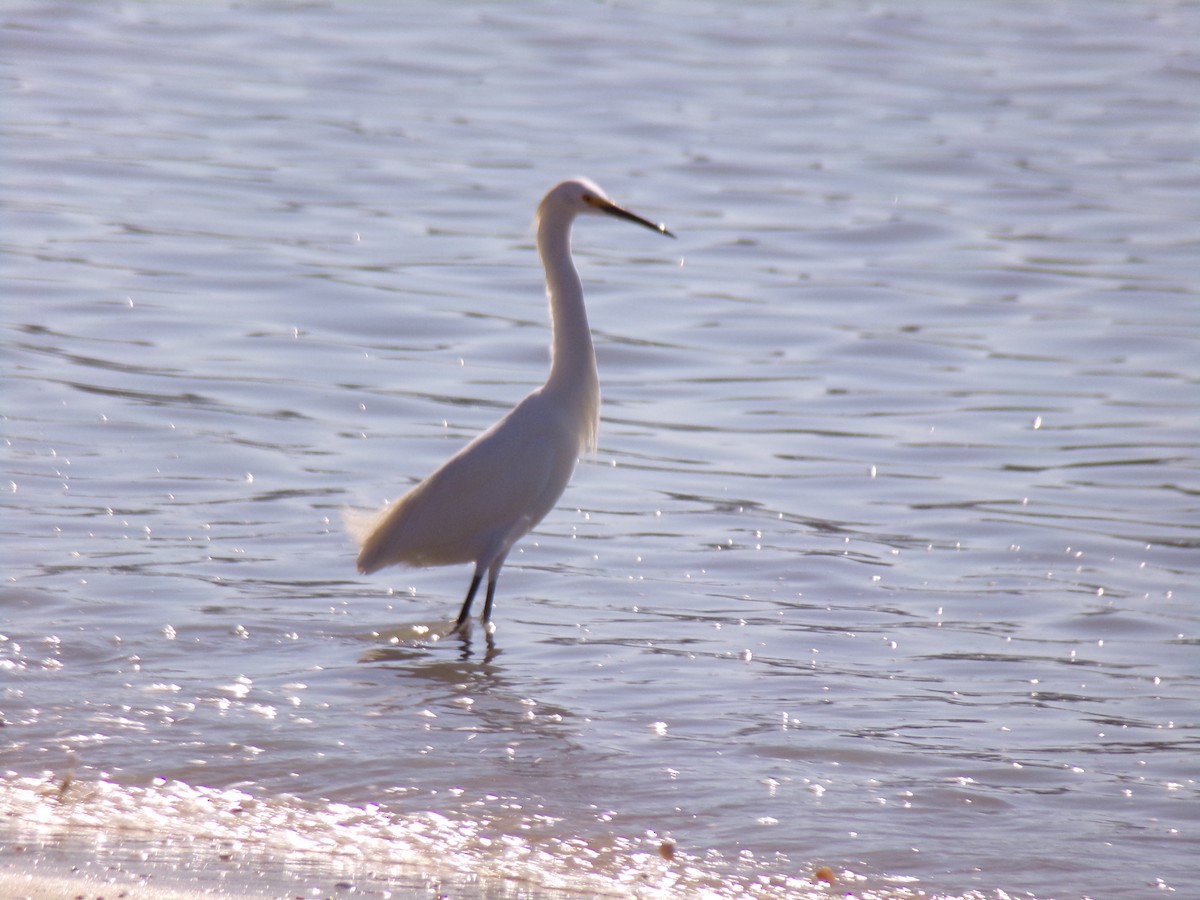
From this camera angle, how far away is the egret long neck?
627 cm

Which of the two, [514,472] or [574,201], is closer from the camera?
[514,472]

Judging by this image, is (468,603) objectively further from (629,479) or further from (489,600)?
(629,479)

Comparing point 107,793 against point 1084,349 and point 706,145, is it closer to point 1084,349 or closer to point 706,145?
point 1084,349

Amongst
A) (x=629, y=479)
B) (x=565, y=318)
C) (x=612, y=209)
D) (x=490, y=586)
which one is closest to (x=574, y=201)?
(x=612, y=209)

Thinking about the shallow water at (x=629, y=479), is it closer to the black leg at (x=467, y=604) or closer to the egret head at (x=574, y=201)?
the black leg at (x=467, y=604)

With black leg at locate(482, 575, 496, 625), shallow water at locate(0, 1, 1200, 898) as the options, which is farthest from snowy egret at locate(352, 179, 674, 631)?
shallow water at locate(0, 1, 1200, 898)

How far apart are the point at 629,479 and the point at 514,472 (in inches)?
68.9

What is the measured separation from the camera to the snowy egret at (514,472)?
19.7ft

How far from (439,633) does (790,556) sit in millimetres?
1490

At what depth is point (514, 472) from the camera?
603cm

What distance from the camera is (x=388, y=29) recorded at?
1994 cm

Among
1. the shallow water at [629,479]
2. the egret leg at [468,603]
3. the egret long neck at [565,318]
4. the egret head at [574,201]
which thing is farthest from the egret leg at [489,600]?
the egret head at [574,201]

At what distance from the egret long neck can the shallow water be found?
73 cm

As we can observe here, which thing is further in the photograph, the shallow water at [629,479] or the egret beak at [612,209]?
the egret beak at [612,209]
